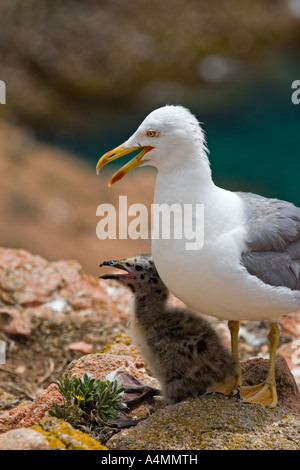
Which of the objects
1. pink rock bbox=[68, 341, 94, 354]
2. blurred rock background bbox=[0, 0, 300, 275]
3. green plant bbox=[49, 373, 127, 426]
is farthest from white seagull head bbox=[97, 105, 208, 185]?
blurred rock background bbox=[0, 0, 300, 275]

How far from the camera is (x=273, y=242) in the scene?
12.7 feet

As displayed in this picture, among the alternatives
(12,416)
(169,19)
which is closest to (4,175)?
(169,19)

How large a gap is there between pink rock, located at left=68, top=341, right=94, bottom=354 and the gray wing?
186cm

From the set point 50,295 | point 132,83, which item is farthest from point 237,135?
point 50,295

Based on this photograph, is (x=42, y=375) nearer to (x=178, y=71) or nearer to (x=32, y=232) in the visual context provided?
(x=32, y=232)

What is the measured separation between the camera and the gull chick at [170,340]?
377cm

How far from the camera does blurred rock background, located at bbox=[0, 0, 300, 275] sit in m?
12.4

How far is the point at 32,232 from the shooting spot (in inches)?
406

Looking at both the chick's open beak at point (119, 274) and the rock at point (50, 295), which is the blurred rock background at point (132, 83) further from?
the chick's open beak at point (119, 274)

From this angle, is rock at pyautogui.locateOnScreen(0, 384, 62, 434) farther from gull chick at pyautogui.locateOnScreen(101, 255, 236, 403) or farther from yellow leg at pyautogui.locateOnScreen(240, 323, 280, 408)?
yellow leg at pyautogui.locateOnScreen(240, 323, 280, 408)

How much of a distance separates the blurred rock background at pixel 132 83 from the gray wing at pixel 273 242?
7.70m

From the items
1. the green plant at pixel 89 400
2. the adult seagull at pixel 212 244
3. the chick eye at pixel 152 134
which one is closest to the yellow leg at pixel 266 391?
the adult seagull at pixel 212 244

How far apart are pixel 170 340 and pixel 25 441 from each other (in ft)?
3.79
